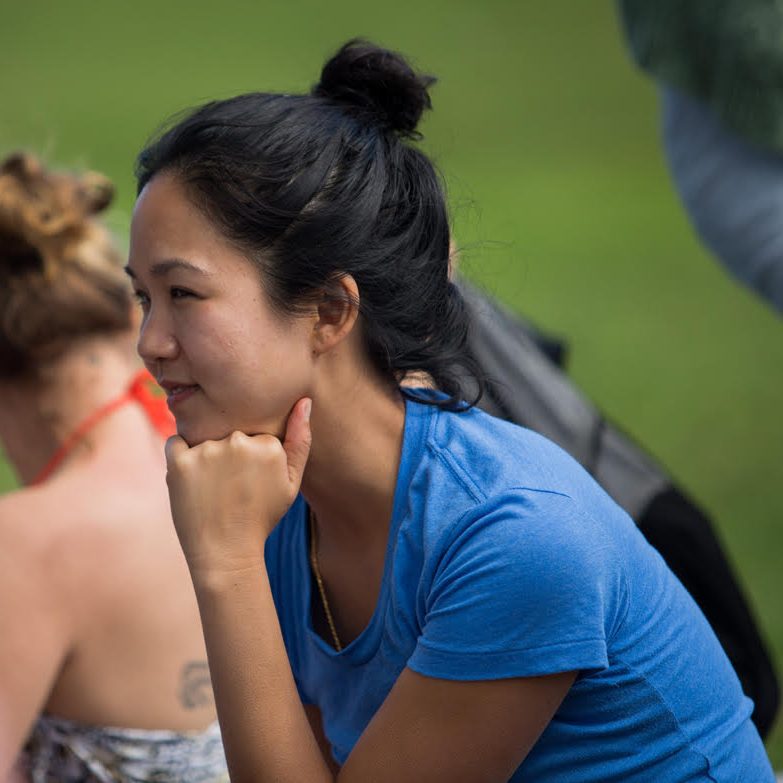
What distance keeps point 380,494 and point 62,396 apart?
0.90m

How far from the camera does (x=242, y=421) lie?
1.72 meters

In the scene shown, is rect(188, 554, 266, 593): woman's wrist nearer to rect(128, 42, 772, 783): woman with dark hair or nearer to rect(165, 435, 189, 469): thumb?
rect(128, 42, 772, 783): woman with dark hair

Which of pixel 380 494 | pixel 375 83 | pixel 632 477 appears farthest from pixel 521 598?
pixel 632 477

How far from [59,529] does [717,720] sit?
46.6 inches

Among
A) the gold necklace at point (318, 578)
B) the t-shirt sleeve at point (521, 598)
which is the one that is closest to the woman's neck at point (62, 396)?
the gold necklace at point (318, 578)

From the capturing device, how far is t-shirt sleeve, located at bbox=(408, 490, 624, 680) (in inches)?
60.6

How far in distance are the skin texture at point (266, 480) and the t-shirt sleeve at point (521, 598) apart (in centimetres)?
4

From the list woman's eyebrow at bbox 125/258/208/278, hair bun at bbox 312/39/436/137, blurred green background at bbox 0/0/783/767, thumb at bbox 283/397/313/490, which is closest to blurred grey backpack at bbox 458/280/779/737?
hair bun at bbox 312/39/436/137

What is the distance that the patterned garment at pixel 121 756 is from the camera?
2256 millimetres

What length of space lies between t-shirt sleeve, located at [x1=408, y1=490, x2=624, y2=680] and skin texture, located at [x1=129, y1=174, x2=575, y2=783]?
4 centimetres

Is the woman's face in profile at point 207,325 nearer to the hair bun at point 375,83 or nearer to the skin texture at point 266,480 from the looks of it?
Answer: the skin texture at point 266,480

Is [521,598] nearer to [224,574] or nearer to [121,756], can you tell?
[224,574]

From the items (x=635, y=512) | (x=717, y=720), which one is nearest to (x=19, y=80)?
(x=635, y=512)

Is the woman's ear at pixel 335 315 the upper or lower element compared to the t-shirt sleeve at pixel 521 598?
upper
